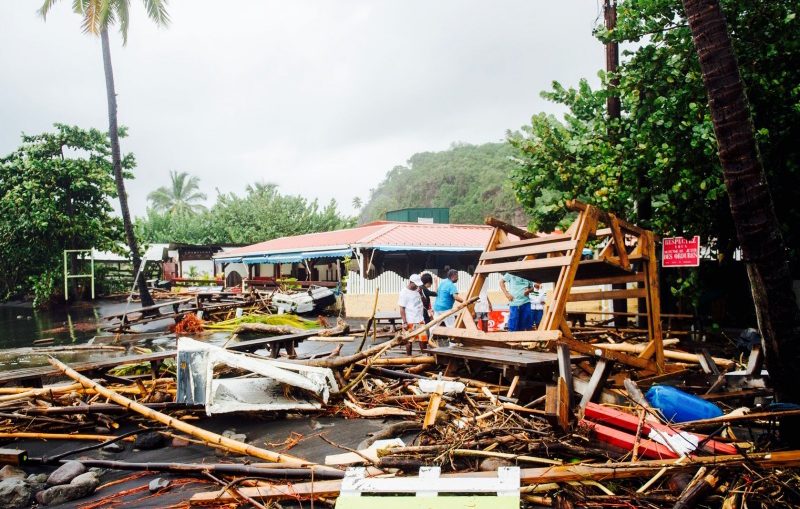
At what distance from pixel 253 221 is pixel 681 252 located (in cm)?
3929

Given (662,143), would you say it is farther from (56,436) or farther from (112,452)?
(56,436)

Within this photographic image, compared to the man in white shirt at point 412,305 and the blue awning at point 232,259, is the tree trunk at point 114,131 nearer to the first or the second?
the blue awning at point 232,259

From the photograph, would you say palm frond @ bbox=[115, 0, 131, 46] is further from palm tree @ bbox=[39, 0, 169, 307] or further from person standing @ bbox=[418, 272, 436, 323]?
person standing @ bbox=[418, 272, 436, 323]

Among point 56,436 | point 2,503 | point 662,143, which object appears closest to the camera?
point 2,503

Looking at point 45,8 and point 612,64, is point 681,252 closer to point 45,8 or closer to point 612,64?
point 612,64

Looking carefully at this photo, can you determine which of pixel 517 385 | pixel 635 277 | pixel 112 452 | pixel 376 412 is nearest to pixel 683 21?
pixel 635 277

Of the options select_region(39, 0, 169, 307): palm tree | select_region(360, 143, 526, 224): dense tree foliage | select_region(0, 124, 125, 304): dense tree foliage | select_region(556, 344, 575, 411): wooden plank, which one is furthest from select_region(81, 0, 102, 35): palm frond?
select_region(360, 143, 526, 224): dense tree foliage

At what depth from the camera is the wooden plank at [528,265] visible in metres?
5.85

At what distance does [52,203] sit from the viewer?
27125 millimetres

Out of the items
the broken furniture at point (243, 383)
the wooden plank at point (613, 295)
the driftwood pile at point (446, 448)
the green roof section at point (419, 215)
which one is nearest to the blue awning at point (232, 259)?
the green roof section at point (419, 215)

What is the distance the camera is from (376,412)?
20.0ft

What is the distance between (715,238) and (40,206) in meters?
29.9

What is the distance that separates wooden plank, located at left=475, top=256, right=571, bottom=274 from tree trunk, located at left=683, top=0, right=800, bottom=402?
1.77 metres

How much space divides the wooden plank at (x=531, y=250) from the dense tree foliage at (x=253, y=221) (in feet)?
123
